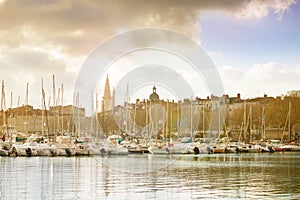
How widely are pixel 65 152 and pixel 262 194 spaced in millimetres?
38958

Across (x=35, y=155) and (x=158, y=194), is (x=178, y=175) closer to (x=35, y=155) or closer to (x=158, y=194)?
(x=158, y=194)

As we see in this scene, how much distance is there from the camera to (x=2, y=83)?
2840 inches

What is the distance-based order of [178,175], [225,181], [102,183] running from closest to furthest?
[102,183] → [225,181] → [178,175]

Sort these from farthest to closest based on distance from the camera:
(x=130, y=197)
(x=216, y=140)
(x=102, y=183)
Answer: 1. (x=216, y=140)
2. (x=102, y=183)
3. (x=130, y=197)

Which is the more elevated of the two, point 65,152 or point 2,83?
point 2,83

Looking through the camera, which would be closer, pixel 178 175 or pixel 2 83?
pixel 178 175

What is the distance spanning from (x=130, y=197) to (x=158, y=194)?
1.60m

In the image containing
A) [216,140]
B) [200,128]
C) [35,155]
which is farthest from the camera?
[200,128]

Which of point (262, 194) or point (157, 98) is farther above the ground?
point (157, 98)

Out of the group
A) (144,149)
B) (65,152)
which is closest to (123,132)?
(144,149)

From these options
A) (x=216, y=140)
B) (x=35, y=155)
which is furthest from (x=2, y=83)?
(x=216, y=140)

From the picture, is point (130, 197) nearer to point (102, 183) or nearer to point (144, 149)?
point (102, 183)

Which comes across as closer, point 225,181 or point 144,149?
point 225,181

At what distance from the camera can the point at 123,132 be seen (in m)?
92.1
